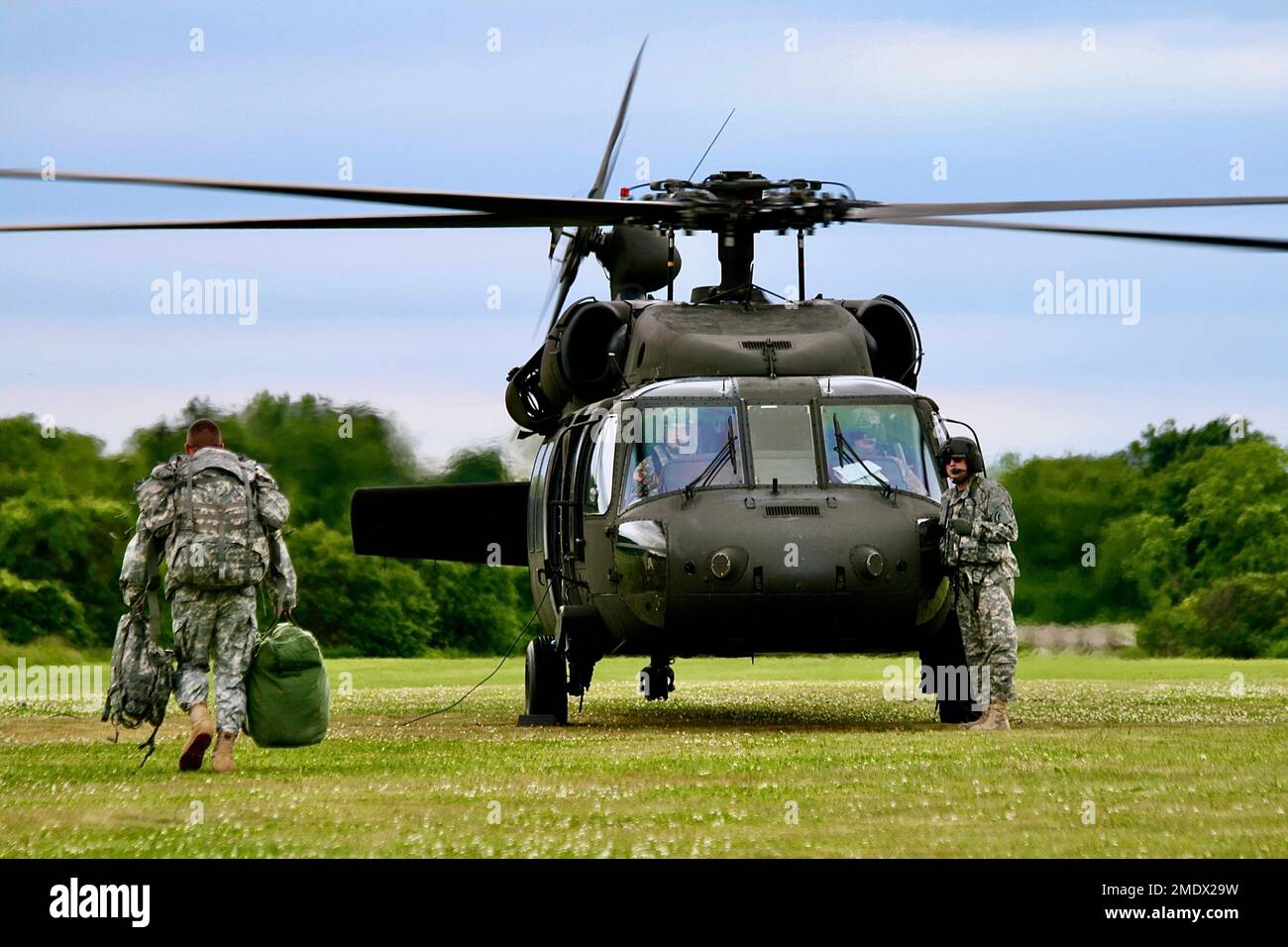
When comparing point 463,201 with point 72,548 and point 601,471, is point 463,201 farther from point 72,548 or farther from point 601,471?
point 72,548

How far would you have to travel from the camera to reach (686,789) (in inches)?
464

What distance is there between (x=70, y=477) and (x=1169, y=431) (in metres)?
17.7

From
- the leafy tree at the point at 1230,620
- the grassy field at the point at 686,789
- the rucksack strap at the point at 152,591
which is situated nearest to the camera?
the grassy field at the point at 686,789

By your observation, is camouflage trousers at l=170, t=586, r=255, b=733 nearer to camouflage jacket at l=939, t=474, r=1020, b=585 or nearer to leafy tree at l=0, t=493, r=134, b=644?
camouflage jacket at l=939, t=474, r=1020, b=585

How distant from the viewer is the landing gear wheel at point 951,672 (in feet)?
55.2

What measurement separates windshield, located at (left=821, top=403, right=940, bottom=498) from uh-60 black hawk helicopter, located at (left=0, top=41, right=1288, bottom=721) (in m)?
0.02

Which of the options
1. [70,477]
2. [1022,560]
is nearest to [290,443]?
[70,477]

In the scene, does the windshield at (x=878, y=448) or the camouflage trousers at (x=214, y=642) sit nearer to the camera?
the camouflage trousers at (x=214, y=642)

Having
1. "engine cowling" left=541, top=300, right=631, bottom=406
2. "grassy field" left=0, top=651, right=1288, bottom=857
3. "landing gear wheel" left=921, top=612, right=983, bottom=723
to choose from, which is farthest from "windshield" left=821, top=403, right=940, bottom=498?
"engine cowling" left=541, top=300, right=631, bottom=406

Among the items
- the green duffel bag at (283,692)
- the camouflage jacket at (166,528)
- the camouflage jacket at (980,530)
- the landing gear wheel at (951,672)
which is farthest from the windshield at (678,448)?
the green duffel bag at (283,692)

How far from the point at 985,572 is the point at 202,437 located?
18.6 feet

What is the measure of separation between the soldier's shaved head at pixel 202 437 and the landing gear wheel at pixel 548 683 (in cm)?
473

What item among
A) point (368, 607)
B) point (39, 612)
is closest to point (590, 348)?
point (39, 612)

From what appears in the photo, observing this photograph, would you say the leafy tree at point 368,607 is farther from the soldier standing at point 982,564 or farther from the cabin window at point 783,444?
the soldier standing at point 982,564
